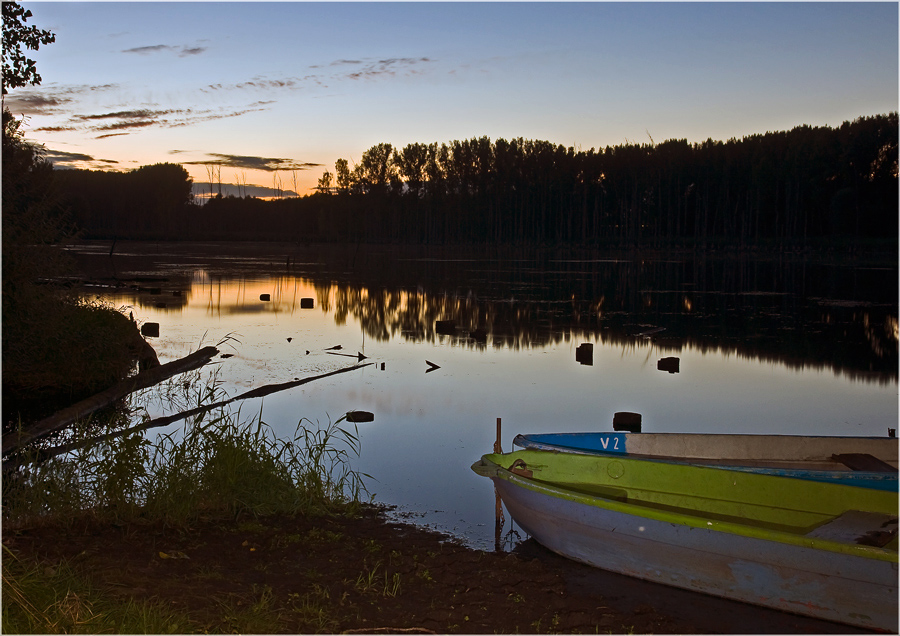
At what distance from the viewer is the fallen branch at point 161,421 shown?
6.88 m

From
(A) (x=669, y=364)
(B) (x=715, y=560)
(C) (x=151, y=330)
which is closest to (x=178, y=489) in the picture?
(B) (x=715, y=560)

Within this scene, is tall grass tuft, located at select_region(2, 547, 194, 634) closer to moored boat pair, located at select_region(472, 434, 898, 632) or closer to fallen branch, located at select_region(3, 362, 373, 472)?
fallen branch, located at select_region(3, 362, 373, 472)

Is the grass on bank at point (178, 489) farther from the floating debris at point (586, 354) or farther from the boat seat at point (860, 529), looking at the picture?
the floating debris at point (586, 354)

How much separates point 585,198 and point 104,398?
81.7 meters

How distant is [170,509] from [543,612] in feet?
10.2

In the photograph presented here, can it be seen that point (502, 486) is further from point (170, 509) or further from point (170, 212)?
point (170, 212)

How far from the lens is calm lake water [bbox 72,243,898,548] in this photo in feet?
30.5

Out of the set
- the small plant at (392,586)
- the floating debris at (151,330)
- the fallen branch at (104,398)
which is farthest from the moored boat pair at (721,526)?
the floating debris at (151,330)

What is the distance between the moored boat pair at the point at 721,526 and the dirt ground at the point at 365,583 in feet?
0.55

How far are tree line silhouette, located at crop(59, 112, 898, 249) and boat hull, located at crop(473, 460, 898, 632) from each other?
5907 centimetres

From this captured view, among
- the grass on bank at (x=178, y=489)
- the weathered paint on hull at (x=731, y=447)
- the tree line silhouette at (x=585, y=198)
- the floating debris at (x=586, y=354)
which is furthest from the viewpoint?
the tree line silhouette at (x=585, y=198)

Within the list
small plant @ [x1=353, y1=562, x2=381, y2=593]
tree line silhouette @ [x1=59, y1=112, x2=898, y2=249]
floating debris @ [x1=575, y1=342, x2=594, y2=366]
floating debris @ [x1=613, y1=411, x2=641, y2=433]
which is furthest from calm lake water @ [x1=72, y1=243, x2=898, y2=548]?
tree line silhouette @ [x1=59, y1=112, x2=898, y2=249]

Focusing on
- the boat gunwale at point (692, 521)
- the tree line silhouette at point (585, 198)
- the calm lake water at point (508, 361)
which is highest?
the tree line silhouette at point (585, 198)

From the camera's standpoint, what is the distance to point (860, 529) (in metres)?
5.17
